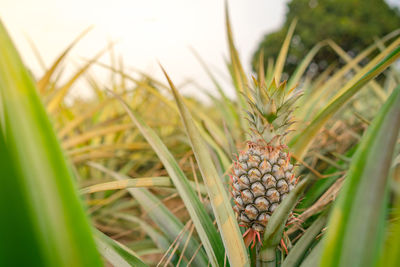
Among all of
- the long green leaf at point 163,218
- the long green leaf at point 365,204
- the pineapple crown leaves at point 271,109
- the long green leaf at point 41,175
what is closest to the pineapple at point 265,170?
the pineapple crown leaves at point 271,109

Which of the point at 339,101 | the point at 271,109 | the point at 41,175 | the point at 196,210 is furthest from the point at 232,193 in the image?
the point at 41,175

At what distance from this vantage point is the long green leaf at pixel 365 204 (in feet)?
0.95

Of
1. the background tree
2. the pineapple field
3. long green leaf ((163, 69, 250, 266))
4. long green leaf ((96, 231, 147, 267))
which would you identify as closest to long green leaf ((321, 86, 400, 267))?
the pineapple field

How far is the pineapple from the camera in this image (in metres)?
0.64

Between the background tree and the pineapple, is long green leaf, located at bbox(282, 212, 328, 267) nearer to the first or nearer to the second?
the pineapple

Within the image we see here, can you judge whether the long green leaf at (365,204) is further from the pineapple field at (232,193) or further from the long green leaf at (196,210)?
the long green leaf at (196,210)

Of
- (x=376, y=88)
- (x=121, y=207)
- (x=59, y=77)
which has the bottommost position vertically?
(x=376, y=88)

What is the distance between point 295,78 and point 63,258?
4.81 ft

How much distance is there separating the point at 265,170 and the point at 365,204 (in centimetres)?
36

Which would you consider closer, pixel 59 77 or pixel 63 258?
pixel 63 258

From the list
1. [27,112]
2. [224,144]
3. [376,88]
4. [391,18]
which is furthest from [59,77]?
[391,18]

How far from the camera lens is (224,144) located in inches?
45.2

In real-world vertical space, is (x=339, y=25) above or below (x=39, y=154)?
above

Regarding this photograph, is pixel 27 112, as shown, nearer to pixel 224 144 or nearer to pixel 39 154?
pixel 39 154
